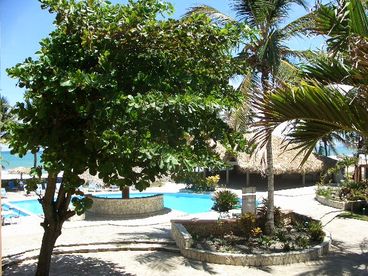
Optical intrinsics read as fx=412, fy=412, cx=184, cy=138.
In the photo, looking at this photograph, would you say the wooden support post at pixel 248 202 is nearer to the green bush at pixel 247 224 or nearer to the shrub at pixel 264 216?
the shrub at pixel 264 216

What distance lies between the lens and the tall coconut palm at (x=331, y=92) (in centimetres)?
431

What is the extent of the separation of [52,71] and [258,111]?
10.2 feet

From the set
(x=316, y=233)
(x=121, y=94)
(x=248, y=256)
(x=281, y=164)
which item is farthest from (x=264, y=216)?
(x=281, y=164)

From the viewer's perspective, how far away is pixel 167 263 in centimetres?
991

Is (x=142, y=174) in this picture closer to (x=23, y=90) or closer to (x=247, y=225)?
(x=23, y=90)

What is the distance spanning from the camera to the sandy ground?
934cm

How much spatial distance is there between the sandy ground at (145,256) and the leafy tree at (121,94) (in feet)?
12.9

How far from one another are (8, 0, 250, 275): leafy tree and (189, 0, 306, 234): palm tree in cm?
399

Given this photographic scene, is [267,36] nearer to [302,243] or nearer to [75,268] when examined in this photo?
[302,243]

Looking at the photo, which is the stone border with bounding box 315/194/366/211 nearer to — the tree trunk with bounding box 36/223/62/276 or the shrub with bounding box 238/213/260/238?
the shrub with bounding box 238/213/260/238

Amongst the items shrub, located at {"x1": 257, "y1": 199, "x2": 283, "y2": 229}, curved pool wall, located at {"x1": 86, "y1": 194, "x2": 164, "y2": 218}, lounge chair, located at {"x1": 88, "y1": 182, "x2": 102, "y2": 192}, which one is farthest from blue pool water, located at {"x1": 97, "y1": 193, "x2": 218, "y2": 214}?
shrub, located at {"x1": 257, "y1": 199, "x2": 283, "y2": 229}

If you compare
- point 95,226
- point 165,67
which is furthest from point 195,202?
point 165,67

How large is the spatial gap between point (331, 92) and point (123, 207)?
13934 mm

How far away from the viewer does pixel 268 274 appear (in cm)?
930
